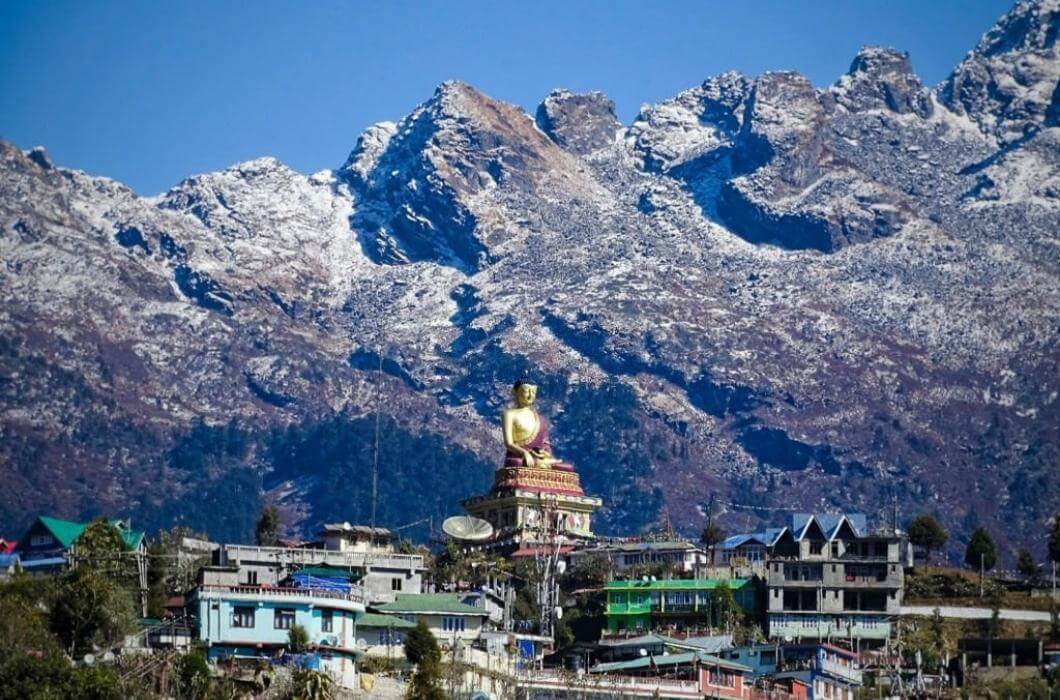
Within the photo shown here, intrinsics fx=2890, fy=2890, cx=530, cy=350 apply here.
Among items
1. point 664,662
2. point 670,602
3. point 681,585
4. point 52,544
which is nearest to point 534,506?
point 681,585

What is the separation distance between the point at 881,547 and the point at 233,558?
1350 inches

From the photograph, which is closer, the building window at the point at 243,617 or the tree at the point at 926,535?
the building window at the point at 243,617

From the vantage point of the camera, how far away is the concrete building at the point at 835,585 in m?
148

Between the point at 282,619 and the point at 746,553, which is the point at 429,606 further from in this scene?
the point at 746,553

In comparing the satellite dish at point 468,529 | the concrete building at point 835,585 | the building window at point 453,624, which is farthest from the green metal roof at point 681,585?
the building window at point 453,624

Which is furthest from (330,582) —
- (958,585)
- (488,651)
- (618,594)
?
(958,585)

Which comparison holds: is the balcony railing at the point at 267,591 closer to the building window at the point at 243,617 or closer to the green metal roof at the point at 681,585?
the building window at the point at 243,617

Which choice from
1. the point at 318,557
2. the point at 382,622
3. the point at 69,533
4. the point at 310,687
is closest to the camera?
the point at 310,687

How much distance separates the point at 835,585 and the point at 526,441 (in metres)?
49.6

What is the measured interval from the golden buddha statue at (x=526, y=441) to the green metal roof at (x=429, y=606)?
2184 inches

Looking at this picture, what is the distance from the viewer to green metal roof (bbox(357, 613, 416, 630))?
121m

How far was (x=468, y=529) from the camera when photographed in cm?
17188

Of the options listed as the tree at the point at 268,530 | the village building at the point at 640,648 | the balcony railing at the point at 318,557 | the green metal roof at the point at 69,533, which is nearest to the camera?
the village building at the point at 640,648

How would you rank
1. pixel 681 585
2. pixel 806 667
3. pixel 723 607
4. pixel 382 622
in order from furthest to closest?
1. pixel 681 585
2. pixel 723 607
3. pixel 806 667
4. pixel 382 622
